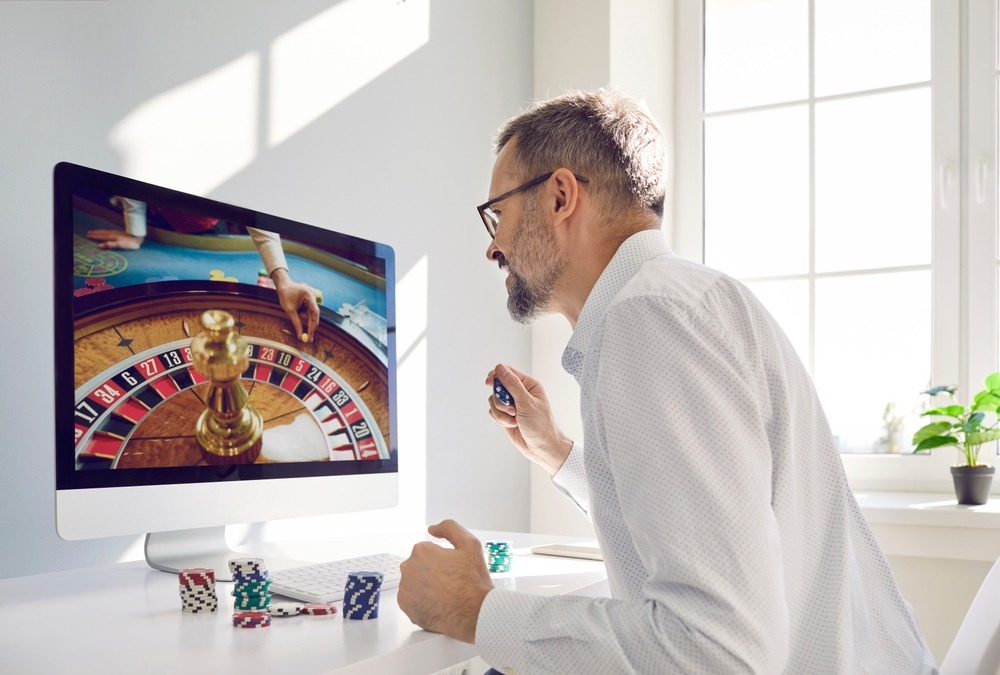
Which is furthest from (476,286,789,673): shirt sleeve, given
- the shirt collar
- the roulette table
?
the roulette table

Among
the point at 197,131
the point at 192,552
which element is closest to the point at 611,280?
the point at 192,552

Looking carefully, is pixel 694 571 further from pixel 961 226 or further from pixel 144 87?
pixel 961 226

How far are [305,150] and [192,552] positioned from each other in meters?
0.95

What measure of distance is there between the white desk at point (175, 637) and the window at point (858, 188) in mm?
1873

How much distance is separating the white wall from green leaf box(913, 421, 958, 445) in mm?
1120

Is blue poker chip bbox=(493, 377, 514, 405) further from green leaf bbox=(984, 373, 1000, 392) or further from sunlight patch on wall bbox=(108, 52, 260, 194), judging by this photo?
green leaf bbox=(984, 373, 1000, 392)

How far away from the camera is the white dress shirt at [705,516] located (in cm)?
85

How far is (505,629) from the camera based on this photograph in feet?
3.14

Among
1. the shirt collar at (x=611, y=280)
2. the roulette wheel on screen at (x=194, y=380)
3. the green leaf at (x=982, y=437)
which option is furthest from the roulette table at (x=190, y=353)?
the green leaf at (x=982, y=437)

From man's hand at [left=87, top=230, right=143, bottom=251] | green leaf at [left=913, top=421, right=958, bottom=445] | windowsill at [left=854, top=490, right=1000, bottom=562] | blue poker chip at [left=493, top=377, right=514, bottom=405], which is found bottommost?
windowsill at [left=854, top=490, right=1000, bottom=562]

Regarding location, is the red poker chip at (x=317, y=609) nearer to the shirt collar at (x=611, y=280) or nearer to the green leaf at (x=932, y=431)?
the shirt collar at (x=611, y=280)

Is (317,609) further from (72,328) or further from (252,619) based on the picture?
(72,328)

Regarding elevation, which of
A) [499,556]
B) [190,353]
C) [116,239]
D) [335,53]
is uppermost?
[335,53]

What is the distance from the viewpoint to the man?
854 millimetres
